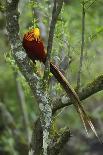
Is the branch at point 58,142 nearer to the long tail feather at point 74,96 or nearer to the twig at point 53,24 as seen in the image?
Answer: the long tail feather at point 74,96

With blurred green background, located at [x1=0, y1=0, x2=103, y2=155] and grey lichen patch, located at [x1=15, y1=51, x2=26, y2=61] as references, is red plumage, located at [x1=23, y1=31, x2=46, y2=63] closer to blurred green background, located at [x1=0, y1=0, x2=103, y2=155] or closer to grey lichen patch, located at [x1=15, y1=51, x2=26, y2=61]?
grey lichen patch, located at [x1=15, y1=51, x2=26, y2=61]

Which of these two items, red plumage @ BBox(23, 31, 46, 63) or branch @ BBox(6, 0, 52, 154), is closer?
branch @ BBox(6, 0, 52, 154)

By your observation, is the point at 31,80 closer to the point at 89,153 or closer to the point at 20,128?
the point at 20,128

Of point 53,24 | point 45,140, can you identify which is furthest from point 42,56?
point 45,140

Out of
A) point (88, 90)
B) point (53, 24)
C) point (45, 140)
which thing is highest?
point (53, 24)

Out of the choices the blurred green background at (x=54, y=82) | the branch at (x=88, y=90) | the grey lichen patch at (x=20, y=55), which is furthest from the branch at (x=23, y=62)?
the blurred green background at (x=54, y=82)

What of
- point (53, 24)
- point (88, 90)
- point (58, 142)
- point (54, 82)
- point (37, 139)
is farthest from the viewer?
point (54, 82)

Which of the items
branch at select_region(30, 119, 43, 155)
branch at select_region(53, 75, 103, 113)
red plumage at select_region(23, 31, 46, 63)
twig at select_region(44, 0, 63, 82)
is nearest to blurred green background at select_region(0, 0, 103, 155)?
branch at select_region(30, 119, 43, 155)

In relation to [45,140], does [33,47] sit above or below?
above

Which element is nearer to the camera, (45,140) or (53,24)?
(53,24)

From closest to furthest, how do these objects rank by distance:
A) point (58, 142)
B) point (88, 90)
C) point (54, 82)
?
point (88, 90) < point (58, 142) < point (54, 82)

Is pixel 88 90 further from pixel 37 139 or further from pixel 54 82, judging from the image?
pixel 54 82
